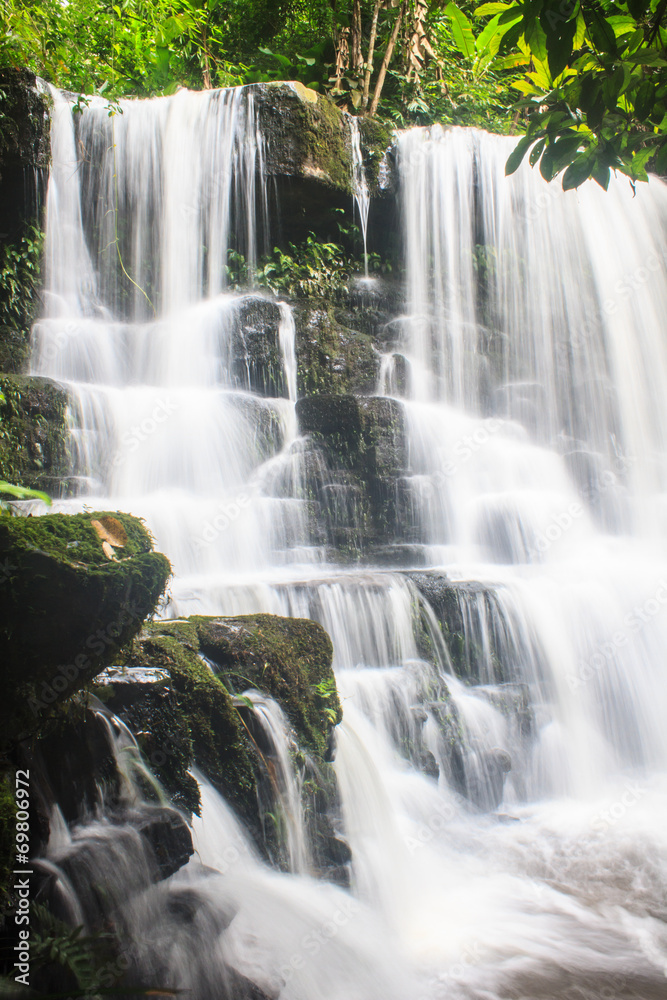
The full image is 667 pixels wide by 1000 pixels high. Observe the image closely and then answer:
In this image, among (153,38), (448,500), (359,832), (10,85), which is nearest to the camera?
(359,832)

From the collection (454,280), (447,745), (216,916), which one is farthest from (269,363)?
(216,916)

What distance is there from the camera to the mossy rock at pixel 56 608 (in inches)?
103

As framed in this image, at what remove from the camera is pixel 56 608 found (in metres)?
2.69

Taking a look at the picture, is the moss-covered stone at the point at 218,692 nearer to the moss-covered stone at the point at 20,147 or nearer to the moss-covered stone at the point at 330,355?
the moss-covered stone at the point at 330,355

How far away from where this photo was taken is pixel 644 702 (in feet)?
22.7

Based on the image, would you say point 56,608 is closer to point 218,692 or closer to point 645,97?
point 218,692

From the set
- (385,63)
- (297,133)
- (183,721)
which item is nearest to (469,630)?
(183,721)

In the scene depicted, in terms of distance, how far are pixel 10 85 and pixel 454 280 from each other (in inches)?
285

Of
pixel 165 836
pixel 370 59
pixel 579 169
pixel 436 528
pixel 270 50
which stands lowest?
pixel 165 836

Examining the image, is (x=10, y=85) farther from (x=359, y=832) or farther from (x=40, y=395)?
(x=359, y=832)

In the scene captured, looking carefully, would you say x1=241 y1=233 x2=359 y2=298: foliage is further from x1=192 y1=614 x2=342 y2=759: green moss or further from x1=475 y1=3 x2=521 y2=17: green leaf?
x1=475 y1=3 x2=521 y2=17: green leaf

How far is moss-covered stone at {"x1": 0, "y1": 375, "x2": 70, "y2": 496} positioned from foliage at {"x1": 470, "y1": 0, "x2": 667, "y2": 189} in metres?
6.09

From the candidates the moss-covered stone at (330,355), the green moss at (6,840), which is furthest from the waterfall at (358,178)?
the green moss at (6,840)

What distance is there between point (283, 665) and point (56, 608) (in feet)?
6.73
